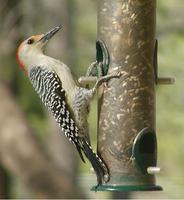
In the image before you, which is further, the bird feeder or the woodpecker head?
the woodpecker head

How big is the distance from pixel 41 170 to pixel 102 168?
681 centimetres

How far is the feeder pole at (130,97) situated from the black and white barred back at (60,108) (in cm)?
15

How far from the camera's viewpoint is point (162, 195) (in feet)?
64.7

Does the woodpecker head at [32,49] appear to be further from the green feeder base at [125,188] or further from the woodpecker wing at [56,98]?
the green feeder base at [125,188]

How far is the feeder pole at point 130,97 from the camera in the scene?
26.8 ft

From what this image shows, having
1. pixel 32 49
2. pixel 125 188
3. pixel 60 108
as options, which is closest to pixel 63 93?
pixel 60 108

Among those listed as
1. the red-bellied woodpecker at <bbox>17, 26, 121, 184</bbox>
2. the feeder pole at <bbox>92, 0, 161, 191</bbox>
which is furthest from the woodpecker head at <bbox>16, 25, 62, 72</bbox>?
the feeder pole at <bbox>92, 0, 161, 191</bbox>

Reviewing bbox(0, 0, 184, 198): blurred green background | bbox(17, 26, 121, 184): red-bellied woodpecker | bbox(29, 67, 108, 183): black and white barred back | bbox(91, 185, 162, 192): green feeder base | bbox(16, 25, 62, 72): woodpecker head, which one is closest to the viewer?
bbox(91, 185, 162, 192): green feeder base

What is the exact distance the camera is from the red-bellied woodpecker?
27.1 ft

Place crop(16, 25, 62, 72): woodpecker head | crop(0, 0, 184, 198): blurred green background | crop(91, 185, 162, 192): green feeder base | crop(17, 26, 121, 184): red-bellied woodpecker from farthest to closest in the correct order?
1. crop(0, 0, 184, 198): blurred green background
2. crop(16, 25, 62, 72): woodpecker head
3. crop(17, 26, 121, 184): red-bellied woodpecker
4. crop(91, 185, 162, 192): green feeder base

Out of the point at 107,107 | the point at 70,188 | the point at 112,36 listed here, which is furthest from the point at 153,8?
the point at 70,188

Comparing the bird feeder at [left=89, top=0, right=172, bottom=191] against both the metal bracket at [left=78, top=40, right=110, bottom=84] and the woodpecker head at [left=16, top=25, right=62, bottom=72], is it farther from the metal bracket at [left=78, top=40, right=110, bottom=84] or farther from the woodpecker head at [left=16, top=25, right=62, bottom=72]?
the woodpecker head at [left=16, top=25, right=62, bottom=72]

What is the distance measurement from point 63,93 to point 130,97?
0.78m

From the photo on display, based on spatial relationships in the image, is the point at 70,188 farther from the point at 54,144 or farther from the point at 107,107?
the point at 107,107
